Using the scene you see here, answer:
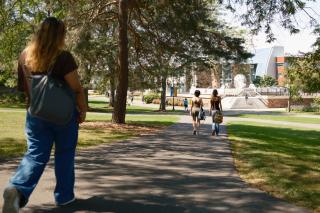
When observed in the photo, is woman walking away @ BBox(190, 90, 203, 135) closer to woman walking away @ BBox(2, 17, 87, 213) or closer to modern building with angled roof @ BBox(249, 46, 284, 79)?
woman walking away @ BBox(2, 17, 87, 213)

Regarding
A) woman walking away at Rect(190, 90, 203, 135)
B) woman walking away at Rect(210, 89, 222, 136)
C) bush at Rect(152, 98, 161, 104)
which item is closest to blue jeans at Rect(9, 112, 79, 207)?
woman walking away at Rect(190, 90, 203, 135)

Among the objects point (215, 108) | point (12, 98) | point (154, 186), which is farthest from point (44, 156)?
point (12, 98)

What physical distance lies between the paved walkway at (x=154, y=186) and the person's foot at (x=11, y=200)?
612mm

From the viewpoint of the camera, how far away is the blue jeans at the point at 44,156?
4322 mm

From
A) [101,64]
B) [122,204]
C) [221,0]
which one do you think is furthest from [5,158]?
[101,64]

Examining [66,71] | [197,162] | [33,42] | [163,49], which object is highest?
[163,49]

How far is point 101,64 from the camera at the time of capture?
89.8ft

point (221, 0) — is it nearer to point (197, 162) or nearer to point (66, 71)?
point (197, 162)

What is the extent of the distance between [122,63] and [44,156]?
14162 mm

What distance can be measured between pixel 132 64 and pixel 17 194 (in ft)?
65.6

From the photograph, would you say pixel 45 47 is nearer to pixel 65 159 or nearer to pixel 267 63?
pixel 65 159

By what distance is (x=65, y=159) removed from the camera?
468cm

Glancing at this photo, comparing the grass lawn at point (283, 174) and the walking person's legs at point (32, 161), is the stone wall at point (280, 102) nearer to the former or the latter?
the grass lawn at point (283, 174)

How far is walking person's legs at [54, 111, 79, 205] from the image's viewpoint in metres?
4.57
